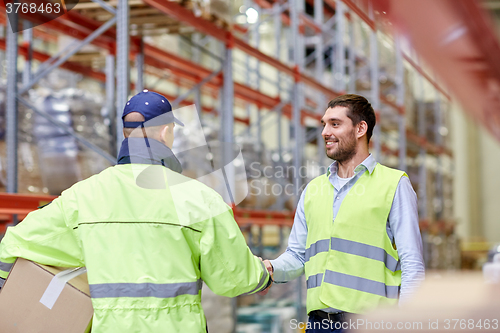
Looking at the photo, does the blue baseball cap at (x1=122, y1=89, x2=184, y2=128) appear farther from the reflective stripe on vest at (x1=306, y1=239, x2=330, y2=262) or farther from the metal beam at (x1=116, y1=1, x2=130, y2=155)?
the metal beam at (x1=116, y1=1, x2=130, y2=155)

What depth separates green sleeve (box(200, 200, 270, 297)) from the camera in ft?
7.43

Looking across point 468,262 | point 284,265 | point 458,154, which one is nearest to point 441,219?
point 468,262

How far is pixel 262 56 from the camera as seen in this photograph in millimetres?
6805

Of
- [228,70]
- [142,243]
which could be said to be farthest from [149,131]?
[228,70]

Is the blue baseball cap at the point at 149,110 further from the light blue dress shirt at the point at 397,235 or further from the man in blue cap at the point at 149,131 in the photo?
the light blue dress shirt at the point at 397,235

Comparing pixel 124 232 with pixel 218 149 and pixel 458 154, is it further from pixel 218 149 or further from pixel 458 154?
pixel 458 154

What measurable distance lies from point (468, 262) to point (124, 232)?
617 inches

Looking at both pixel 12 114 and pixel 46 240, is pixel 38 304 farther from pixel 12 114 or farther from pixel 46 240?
pixel 12 114

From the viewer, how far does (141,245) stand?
7.30 feet

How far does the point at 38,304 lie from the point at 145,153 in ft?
2.67

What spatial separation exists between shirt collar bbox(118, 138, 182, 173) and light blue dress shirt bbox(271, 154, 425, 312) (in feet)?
2.82

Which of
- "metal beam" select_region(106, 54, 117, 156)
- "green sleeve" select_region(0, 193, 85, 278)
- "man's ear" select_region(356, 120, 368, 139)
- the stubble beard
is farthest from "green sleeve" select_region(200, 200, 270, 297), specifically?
"metal beam" select_region(106, 54, 117, 156)

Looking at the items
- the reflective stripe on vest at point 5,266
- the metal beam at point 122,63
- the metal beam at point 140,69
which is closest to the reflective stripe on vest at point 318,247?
the reflective stripe on vest at point 5,266

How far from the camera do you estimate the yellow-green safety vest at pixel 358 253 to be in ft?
8.24
